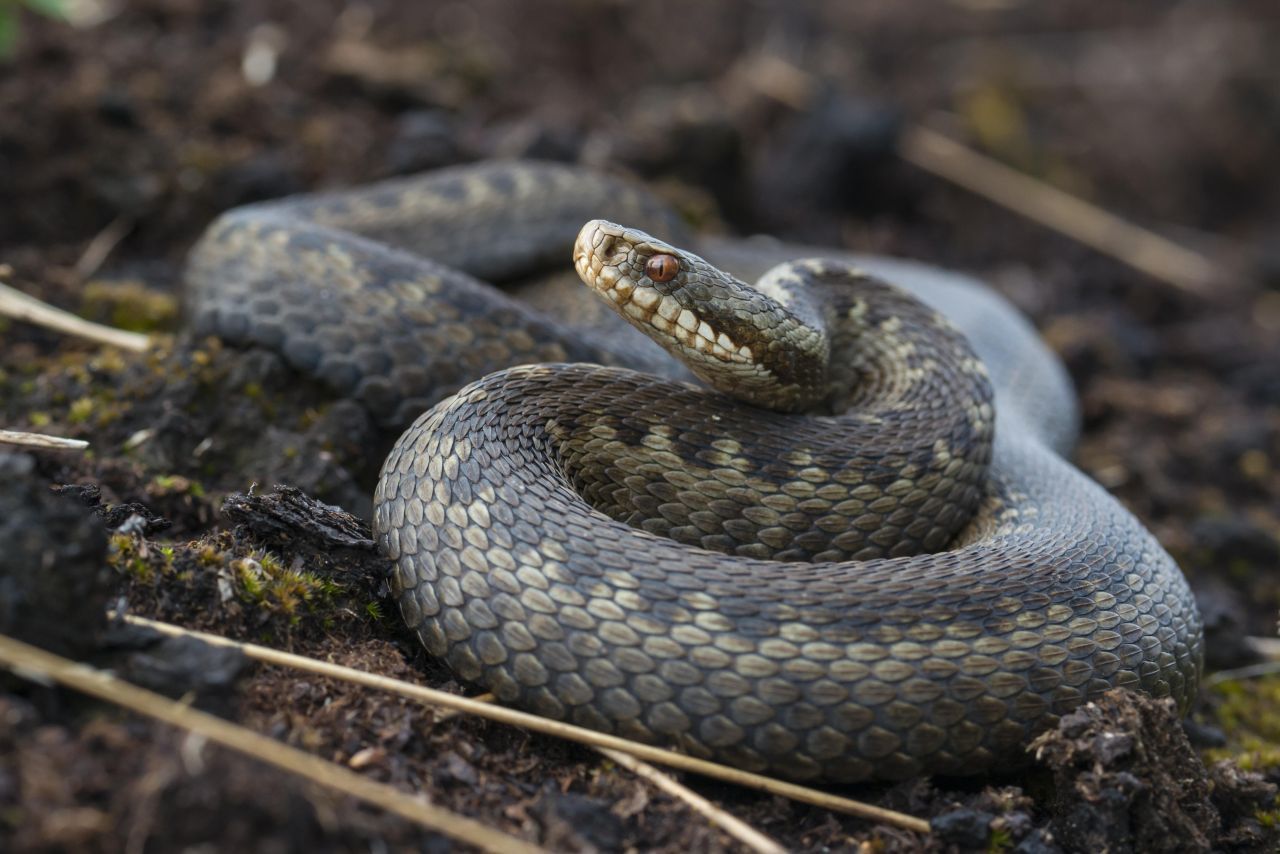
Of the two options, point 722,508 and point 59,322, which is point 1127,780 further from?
point 59,322

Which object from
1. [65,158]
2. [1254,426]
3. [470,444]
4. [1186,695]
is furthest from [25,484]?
[1254,426]

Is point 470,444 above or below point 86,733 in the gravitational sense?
above

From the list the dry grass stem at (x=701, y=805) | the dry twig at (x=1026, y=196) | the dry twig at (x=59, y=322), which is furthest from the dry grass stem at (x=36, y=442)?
the dry twig at (x=1026, y=196)

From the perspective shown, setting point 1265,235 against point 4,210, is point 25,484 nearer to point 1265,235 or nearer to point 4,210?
point 4,210

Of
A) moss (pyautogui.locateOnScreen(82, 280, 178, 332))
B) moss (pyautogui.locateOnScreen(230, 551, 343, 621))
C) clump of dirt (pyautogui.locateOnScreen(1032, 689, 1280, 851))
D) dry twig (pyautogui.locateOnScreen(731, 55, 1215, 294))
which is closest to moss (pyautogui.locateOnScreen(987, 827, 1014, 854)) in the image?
clump of dirt (pyautogui.locateOnScreen(1032, 689, 1280, 851))

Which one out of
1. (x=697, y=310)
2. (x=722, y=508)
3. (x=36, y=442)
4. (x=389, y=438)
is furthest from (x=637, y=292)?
(x=36, y=442)

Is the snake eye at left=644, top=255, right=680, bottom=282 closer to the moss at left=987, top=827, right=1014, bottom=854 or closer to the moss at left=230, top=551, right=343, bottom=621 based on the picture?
the moss at left=230, top=551, right=343, bottom=621
